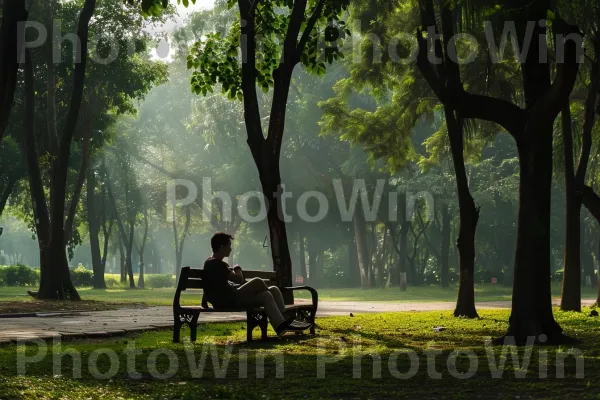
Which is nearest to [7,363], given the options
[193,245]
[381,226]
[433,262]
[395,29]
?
[395,29]

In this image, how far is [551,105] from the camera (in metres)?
12.5

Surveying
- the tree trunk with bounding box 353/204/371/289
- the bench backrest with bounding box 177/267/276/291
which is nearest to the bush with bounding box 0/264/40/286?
the tree trunk with bounding box 353/204/371/289

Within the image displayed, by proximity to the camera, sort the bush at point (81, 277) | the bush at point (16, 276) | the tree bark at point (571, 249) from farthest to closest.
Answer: the bush at point (81, 277) → the bush at point (16, 276) → the tree bark at point (571, 249)

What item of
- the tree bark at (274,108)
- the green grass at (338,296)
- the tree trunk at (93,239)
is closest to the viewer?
the tree bark at (274,108)

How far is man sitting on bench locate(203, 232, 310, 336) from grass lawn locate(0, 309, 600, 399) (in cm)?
37

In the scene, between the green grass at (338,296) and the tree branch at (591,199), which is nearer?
the tree branch at (591,199)

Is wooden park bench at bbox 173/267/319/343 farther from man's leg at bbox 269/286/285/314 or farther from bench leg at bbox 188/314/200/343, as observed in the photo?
man's leg at bbox 269/286/285/314

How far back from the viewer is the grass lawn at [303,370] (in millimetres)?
8023

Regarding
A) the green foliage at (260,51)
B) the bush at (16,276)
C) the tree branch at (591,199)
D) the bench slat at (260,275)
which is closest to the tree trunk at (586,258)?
the bush at (16,276)

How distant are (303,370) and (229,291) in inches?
117

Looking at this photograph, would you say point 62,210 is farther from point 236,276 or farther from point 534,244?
point 534,244

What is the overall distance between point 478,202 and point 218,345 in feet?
133

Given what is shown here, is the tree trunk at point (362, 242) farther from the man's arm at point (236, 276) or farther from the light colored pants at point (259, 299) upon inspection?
the light colored pants at point (259, 299)

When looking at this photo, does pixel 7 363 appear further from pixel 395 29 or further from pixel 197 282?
pixel 395 29
